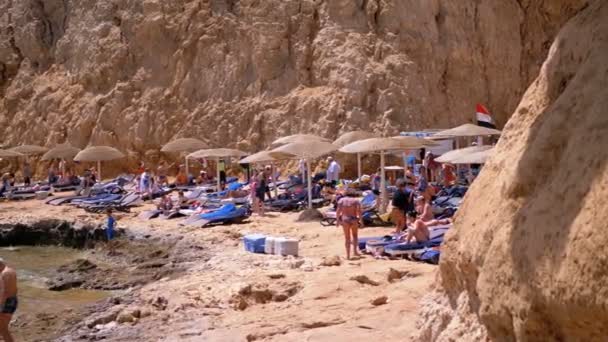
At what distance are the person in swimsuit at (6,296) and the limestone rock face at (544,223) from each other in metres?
4.89

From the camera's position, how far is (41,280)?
51.7 ft

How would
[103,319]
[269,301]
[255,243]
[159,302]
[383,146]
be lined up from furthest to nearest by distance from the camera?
1. [383,146]
2. [255,243]
3. [159,302]
4. [103,319]
5. [269,301]

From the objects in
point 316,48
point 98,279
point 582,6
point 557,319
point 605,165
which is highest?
point 316,48

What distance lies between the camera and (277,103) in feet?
98.4

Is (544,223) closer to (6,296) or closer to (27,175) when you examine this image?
(6,296)

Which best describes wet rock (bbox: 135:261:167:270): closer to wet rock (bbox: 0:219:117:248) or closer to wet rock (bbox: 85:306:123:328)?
wet rock (bbox: 85:306:123:328)

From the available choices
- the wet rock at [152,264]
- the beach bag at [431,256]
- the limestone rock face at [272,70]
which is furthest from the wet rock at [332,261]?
the limestone rock face at [272,70]

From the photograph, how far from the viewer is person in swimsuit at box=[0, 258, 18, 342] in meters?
8.27

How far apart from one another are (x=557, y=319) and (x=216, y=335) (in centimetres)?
565

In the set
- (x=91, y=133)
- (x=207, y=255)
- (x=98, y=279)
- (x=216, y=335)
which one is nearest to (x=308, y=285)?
(x=216, y=335)

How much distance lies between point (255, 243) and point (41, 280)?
4.89m

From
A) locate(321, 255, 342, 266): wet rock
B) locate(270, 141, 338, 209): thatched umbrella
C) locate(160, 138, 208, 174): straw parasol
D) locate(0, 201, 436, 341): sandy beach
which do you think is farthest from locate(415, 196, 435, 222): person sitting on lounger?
locate(160, 138, 208, 174): straw parasol

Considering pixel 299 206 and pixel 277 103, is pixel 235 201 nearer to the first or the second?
pixel 299 206

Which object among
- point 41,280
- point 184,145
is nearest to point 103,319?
point 41,280
